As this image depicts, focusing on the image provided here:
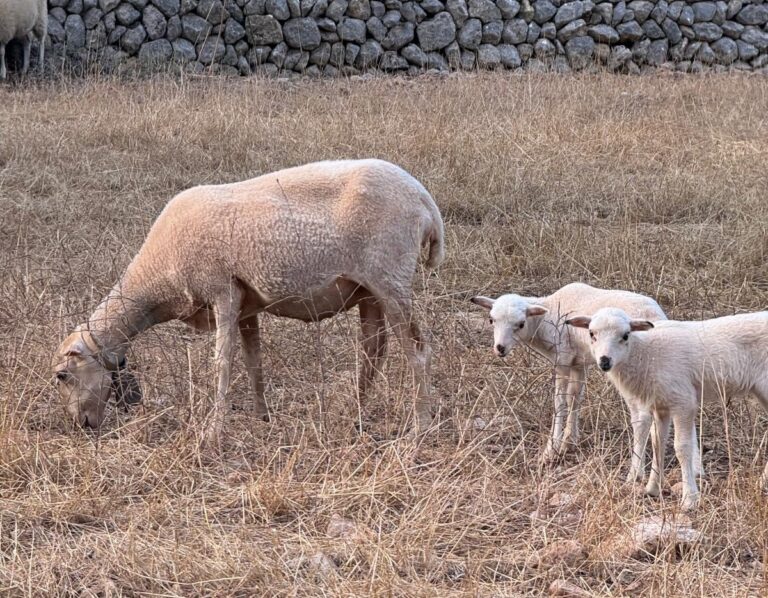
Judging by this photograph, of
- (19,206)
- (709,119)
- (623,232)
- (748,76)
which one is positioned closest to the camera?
(623,232)

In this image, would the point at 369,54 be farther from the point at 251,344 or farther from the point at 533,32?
the point at 251,344

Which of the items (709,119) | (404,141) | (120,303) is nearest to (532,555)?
(120,303)

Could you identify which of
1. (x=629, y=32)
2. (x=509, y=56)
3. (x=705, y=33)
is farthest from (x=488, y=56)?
(x=705, y=33)

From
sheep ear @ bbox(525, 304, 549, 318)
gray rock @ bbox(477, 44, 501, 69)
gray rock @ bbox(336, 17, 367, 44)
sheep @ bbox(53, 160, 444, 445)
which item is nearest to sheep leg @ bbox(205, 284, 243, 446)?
sheep @ bbox(53, 160, 444, 445)

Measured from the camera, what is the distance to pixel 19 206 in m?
7.75

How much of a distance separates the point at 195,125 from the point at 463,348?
5596 mm

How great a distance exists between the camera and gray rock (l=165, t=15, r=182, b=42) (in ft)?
48.0

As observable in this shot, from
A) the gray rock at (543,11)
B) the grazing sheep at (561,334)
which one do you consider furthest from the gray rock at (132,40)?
the grazing sheep at (561,334)

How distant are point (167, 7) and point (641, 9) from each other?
6.75 meters

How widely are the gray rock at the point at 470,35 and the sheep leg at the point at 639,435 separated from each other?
12336 mm

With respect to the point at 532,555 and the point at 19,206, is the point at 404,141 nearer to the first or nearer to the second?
the point at 19,206

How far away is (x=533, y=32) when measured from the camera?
15.9 meters

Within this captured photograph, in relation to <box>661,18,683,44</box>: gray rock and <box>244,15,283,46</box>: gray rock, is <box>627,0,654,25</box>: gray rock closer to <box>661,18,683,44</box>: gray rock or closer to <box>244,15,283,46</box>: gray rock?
<box>661,18,683,44</box>: gray rock

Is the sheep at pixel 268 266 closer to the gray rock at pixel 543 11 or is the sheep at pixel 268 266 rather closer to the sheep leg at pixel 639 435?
the sheep leg at pixel 639 435
